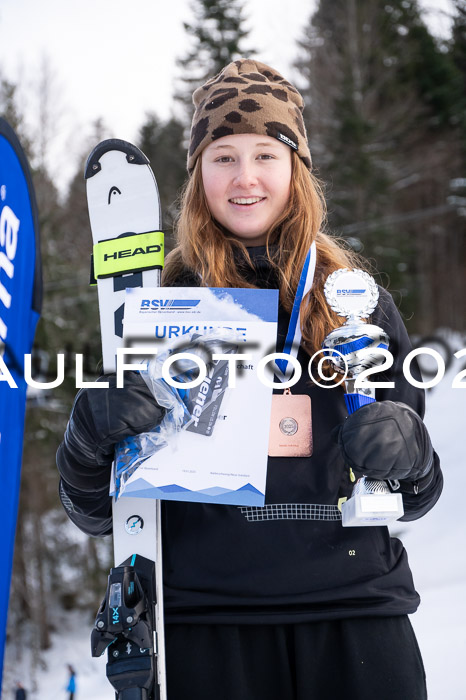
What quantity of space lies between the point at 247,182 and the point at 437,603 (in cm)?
489

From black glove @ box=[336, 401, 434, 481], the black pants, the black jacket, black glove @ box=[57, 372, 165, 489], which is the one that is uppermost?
black glove @ box=[57, 372, 165, 489]

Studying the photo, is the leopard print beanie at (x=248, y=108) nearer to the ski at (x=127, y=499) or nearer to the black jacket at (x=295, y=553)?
the ski at (x=127, y=499)

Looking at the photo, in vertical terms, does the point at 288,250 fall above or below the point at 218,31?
below

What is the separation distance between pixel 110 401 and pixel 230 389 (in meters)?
0.26

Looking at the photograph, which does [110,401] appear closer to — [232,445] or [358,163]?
[232,445]

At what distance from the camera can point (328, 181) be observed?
16.2 m

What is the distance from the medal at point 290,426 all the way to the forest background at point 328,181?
9754 mm

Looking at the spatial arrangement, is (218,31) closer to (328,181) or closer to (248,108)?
(328,181)

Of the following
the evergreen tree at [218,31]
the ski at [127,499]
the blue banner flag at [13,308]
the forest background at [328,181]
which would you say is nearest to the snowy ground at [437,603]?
the forest background at [328,181]

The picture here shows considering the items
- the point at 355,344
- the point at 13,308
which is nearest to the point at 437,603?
the point at 13,308

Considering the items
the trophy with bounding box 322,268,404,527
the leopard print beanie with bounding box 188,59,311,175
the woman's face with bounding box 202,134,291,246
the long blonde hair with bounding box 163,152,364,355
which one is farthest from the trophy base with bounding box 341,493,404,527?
the leopard print beanie with bounding box 188,59,311,175

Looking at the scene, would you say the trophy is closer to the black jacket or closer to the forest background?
the black jacket

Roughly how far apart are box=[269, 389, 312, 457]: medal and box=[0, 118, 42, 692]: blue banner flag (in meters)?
1.28

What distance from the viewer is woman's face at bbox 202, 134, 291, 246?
5.54ft
